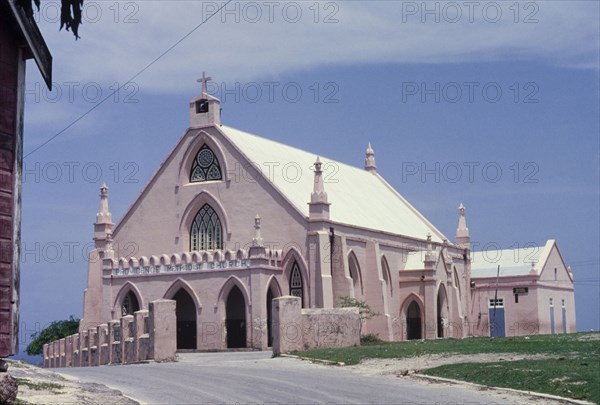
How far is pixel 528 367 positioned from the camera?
24.0 metres

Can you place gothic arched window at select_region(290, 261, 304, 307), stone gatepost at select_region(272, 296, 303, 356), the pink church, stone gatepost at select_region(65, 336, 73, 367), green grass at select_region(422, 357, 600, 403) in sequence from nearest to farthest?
green grass at select_region(422, 357, 600, 403)
stone gatepost at select_region(272, 296, 303, 356)
stone gatepost at select_region(65, 336, 73, 367)
the pink church
gothic arched window at select_region(290, 261, 304, 307)

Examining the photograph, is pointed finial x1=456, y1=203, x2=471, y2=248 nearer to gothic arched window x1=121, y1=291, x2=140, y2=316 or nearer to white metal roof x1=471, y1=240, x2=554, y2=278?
white metal roof x1=471, y1=240, x2=554, y2=278

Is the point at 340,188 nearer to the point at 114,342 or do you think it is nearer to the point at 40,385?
the point at 114,342

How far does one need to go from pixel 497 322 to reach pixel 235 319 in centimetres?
2582

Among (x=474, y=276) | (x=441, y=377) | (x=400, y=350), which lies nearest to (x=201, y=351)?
(x=400, y=350)

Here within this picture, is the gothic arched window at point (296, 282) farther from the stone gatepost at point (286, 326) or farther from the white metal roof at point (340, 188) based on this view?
the stone gatepost at point (286, 326)

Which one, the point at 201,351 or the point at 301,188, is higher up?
the point at 301,188

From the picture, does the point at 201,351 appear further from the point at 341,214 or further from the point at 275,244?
the point at 341,214

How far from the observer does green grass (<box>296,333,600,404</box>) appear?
21.1m

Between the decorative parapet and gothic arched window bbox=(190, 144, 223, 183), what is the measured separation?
4.54 metres

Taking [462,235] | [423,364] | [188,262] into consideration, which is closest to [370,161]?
[462,235]

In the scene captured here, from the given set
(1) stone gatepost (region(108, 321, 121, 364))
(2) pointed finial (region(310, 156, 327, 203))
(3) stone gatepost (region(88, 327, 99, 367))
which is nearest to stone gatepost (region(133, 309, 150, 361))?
(1) stone gatepost (region(108, 321, 121, 364))

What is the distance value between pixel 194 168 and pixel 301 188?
5240 millimetres

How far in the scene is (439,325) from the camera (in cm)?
5347
